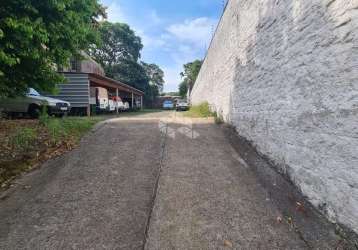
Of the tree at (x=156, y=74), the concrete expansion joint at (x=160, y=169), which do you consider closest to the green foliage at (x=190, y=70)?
the tree at (x=156, y=74)

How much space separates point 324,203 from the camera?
11.0 ft

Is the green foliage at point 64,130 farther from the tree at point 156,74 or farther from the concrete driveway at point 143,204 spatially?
the tree at point 156,74

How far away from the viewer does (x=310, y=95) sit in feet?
→ 11.8

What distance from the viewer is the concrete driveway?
3.18m

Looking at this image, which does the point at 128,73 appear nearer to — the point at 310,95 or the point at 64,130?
the point at 64,130

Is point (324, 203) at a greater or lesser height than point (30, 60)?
lesser

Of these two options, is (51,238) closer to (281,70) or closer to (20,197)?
(20,197)

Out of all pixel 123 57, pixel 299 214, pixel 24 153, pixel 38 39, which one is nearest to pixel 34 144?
pixel 24 153

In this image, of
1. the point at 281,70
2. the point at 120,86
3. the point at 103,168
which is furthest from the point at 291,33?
the point at 120,86

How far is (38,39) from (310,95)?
4699 millimetres

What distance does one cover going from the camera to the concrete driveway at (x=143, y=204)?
318 cm

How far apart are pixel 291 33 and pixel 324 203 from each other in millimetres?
2492

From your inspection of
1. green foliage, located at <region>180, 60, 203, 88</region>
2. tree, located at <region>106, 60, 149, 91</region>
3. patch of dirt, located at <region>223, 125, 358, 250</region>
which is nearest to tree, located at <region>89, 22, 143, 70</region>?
tree, located at <region>106, 60, 149, 91</region>

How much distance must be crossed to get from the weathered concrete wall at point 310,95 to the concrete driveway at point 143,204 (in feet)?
2.22
